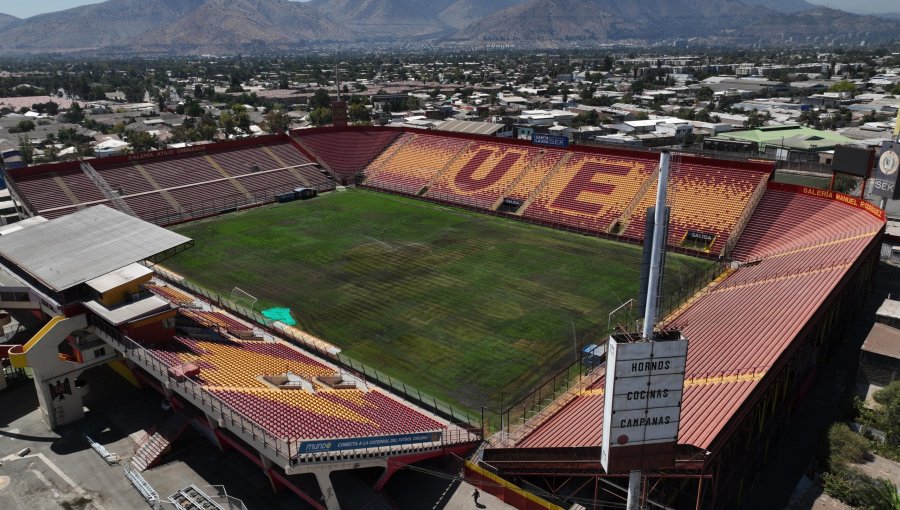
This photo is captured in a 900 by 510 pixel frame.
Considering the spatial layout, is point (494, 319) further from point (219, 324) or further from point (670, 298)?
point (219, 324)

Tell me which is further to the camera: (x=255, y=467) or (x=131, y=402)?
(x=131, y=402)

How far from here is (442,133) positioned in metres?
82.8

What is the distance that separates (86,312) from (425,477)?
753 inches

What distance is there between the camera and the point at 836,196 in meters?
50.5

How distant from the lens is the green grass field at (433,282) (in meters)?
35.6

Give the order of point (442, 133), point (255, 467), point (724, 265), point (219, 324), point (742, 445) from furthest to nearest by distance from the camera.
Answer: point (442, 133) → point (724, 265) → point (219, 324) → point (255, 467) → point (742, 445)

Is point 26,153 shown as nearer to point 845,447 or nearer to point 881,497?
point 845,447

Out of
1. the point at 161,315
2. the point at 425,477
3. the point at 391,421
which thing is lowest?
the point at 425,477

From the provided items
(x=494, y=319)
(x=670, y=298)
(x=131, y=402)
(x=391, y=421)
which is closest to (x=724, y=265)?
(x=670, y=298)

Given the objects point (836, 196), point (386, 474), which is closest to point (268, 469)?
point (386, 474)

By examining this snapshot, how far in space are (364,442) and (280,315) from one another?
68.4 feet

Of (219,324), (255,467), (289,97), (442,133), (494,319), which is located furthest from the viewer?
(289,97)

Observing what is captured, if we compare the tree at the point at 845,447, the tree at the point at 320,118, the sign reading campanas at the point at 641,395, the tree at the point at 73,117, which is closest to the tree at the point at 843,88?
the tree at the point at 320,118

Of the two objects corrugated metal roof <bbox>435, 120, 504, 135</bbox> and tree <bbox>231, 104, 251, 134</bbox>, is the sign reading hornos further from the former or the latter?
tree <bbox>231, 104, 251, 134</bbox>
